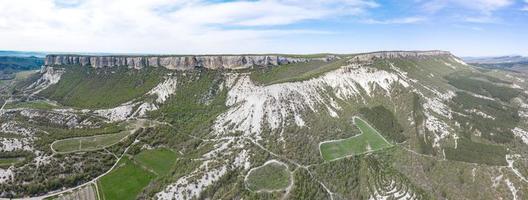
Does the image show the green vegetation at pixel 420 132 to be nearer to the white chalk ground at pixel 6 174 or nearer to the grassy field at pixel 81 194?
the grassy field at pixel 81 194

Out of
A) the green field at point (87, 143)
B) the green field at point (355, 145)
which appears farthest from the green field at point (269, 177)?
the green field at point (87, 143)

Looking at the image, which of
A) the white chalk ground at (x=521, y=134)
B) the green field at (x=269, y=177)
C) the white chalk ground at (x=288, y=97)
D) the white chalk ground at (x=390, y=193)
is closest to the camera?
the green field at (x=269, y=177)

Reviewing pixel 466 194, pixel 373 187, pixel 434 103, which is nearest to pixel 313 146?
pixel 373 187

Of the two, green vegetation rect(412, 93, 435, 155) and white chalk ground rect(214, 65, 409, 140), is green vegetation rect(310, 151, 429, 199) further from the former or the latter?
white chalk ground rect(214, 65, 409, 140)

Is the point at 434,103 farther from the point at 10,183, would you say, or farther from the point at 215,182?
the point at 10,183

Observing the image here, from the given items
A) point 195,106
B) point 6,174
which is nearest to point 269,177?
point 195,106

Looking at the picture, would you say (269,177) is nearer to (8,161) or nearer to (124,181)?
(124,181)
